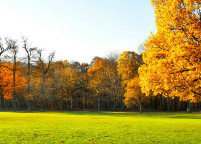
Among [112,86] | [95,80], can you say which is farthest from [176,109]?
[95,80]

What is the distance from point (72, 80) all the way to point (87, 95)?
780 centimetres

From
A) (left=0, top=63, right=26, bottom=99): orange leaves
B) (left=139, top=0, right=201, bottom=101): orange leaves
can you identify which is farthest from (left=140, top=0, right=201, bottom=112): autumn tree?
(left=0, top=63, right=26, bottom=99): orange leaves

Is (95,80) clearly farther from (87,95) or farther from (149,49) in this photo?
(149,49)

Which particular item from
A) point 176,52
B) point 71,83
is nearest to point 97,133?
point 176,52

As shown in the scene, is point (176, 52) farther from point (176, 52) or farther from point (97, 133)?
point (97, 133)

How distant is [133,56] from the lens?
5959 cm

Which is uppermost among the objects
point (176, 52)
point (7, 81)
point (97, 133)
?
point (176, 52)

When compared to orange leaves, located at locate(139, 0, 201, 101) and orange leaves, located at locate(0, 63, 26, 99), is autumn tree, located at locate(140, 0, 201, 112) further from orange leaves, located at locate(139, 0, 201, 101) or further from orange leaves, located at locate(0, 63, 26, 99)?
orange leaves, located at locate(0, 63, 26, 99)

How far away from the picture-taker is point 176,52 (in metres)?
15.0

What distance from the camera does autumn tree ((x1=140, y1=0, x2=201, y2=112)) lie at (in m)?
15.3

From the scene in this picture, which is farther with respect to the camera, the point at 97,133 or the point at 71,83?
the point at 71,83

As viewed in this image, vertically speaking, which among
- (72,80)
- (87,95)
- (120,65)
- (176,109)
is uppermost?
(120,65)

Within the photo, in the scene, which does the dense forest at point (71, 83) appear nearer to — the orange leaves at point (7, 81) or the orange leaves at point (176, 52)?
the orange leaves at point (7, 81)

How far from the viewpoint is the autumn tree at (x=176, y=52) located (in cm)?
1526
